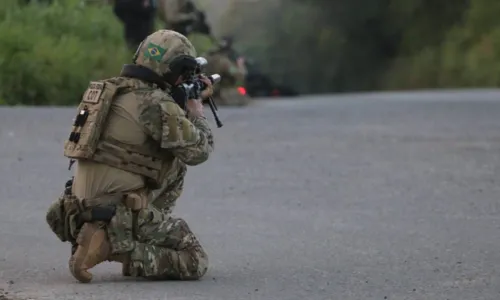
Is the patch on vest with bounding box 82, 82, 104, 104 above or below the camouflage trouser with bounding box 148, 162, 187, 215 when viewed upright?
above

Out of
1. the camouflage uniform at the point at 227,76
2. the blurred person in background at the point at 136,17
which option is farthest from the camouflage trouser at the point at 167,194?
the camouflage uniform at the point at 227,76

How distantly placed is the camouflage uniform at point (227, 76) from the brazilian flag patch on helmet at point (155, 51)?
16535 mm

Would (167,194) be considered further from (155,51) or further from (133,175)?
(155,51)

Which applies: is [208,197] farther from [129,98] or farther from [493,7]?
[493,7]

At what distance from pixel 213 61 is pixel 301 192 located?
12.9 metres

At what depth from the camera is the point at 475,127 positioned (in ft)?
59.9

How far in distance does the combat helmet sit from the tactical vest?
0.13 m

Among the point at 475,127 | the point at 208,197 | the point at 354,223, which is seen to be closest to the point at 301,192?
the point at 208,197

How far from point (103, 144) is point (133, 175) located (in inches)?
8.8

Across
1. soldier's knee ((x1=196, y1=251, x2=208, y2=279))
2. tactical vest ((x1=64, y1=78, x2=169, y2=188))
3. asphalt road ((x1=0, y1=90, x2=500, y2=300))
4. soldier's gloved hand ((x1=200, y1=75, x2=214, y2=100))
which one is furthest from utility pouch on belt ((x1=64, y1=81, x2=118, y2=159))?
soldier's knee ((x1=196, y1=251, x2=208, y2=279))

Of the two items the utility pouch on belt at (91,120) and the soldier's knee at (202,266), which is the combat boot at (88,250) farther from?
the soldier's knee at (202,266)

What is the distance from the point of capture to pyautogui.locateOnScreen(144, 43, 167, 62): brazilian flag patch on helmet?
751 centimetres

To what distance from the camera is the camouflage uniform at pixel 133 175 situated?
744 centimetres

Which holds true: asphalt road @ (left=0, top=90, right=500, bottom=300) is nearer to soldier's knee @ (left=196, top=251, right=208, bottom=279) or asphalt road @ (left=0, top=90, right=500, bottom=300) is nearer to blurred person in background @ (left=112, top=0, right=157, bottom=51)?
soldier's knee @ (left=196, top=251, right=208, bottom=279)
